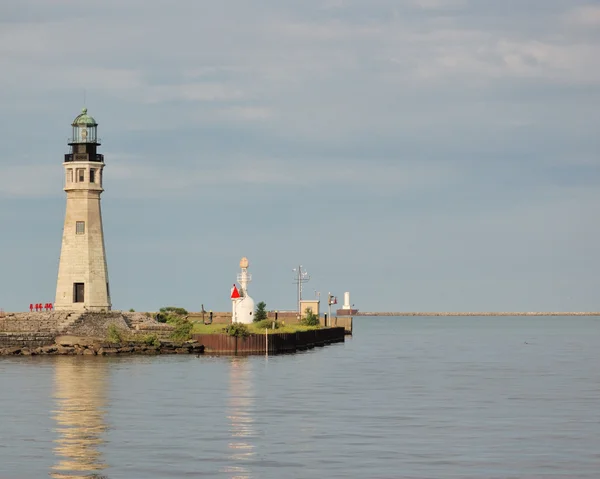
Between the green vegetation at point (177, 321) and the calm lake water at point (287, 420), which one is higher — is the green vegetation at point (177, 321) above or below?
above

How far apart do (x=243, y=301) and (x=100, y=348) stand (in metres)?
12.2

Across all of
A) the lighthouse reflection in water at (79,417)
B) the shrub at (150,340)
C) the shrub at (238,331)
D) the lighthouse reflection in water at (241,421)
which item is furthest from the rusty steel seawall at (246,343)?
the lighthouse reflection in water at (79,417)

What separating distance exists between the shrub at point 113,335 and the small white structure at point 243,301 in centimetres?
962

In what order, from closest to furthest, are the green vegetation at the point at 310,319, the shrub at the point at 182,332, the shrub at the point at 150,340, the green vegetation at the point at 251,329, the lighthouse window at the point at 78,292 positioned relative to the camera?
the lighthouse window at the point at 78,292 < the shrub at the point at 150,340 < the shrub at the point at 182,332 < the green vegetation at the point at 251,329 < the green vegetation at the point at 310,319

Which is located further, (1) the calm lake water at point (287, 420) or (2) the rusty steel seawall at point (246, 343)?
(2) the rusty steel seawall at point (246, 343)

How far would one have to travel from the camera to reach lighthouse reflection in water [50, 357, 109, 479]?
3742 cm

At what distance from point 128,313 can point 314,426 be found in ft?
156

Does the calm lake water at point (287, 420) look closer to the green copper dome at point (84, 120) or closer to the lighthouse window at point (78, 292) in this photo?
the lighthouse window at point (78, 292)

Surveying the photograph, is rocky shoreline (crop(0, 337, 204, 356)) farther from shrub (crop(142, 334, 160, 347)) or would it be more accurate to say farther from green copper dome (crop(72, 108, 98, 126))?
green copper dome (crop(72, 108, 98, 126))

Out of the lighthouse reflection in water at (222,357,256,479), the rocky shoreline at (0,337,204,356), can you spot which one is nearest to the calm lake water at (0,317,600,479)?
the lighthouse reflection in water at (222,357,256,479)

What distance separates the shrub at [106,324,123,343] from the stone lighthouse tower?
1.60 m

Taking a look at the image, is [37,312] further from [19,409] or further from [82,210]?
[19,409]

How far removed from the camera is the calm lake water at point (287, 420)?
37.9 m

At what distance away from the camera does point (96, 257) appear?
89.3 metres
